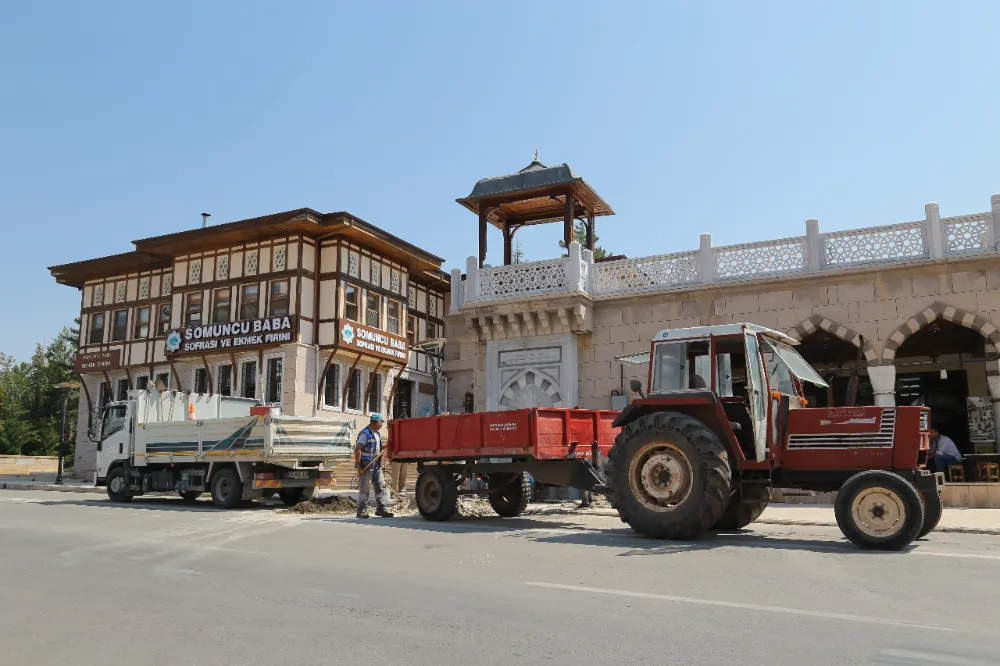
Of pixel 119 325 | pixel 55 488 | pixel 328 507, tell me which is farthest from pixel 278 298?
pixel 328 507

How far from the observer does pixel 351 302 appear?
30172 millimetres

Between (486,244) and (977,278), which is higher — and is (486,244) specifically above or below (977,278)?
above

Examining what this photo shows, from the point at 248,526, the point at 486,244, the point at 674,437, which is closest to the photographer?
the point at 674,437

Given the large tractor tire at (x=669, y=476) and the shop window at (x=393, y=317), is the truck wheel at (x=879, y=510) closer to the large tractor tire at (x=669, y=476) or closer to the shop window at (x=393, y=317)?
the large tractor tire at (x=669, y=476)

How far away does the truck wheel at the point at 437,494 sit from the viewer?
13.2m

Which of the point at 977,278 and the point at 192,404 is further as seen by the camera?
the point at 192,404

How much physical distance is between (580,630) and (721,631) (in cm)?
89

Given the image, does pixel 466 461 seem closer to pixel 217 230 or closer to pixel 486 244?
pixel 486 244

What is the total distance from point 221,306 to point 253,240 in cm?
288

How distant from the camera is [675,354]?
35.4 ft

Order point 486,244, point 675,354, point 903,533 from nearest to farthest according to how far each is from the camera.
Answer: point 903,533
point 675,354
point 486,244

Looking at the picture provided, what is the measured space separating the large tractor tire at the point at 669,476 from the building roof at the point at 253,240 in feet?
66.2

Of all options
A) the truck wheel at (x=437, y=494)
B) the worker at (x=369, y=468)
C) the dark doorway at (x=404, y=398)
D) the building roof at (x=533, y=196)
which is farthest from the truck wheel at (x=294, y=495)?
the dark doorway at (x=404, y=398)

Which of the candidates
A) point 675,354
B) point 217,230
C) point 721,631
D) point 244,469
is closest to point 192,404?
point 244,469
